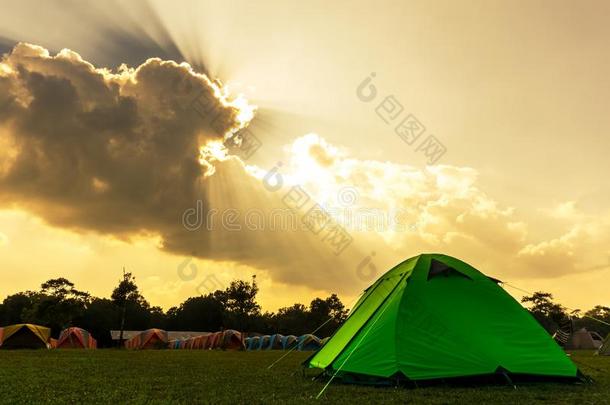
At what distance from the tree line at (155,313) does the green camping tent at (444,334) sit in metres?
68.2

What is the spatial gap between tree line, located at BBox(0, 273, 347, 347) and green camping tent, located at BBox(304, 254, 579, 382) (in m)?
68.2

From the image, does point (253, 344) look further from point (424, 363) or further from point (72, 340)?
point (424, 363)

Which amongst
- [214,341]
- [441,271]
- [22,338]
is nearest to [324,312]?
[214,341]

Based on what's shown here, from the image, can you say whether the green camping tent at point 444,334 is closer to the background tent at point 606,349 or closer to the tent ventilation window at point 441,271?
the tent ventilation window at point 441,271

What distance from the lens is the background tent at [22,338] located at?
143ft

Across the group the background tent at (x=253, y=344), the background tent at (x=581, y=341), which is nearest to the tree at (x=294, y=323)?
the background tent at (x=253, y=344)

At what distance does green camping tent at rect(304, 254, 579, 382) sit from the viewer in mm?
9500

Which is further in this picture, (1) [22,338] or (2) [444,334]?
(1) [22,338]

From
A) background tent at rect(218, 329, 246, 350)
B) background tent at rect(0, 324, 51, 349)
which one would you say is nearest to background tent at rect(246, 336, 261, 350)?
background tent at rect(218, 329, 246, 350)

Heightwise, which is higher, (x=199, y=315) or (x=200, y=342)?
(x=199, y=315)

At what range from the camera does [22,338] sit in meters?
44.2

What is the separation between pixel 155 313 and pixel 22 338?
9179cm

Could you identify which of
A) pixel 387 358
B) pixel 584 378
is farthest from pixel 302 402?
pixel 584 378

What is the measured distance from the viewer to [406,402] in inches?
305
